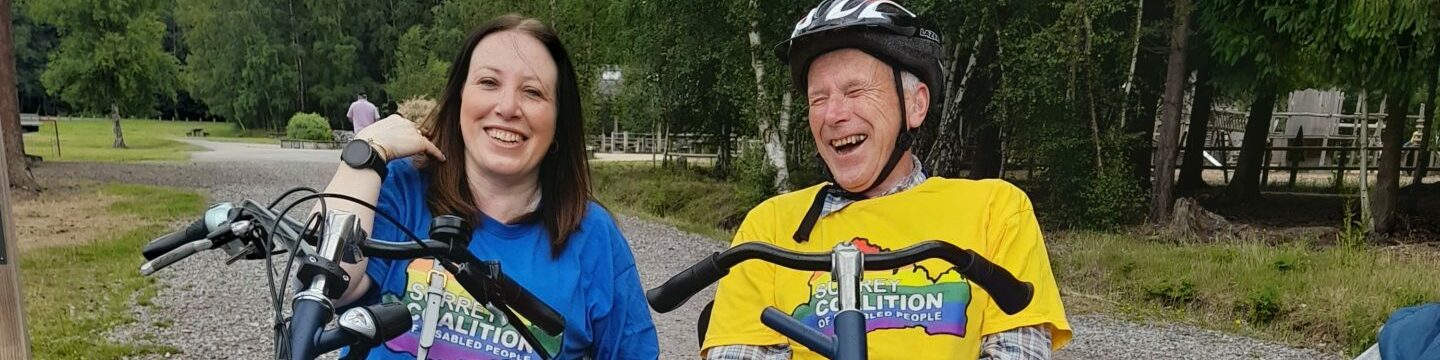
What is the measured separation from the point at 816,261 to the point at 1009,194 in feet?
3.18

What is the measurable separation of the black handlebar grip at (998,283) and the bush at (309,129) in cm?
5226

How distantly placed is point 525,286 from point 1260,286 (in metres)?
9.49

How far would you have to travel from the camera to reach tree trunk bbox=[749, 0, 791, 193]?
16656mm

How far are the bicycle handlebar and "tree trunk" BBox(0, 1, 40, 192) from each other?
20339 mm

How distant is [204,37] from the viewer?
67.1m

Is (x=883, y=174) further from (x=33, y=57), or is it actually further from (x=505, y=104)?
Result: (x=33, y=57)

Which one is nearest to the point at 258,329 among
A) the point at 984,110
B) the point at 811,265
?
the point at 811,265

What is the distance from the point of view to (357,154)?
2.14 meters

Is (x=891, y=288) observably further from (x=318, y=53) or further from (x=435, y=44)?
(x=318, y=53)

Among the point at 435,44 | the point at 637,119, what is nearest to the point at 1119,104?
the point at 637,119

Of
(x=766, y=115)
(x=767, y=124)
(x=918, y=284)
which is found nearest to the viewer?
(x=918, y=284)

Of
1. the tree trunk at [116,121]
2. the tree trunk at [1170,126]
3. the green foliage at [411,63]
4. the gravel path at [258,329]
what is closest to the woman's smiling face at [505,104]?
the gravel path at [258,329]

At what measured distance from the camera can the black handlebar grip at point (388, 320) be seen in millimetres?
1475

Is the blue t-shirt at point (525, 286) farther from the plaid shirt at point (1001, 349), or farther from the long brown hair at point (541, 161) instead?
the plaid shirt at point (1001, 349)
